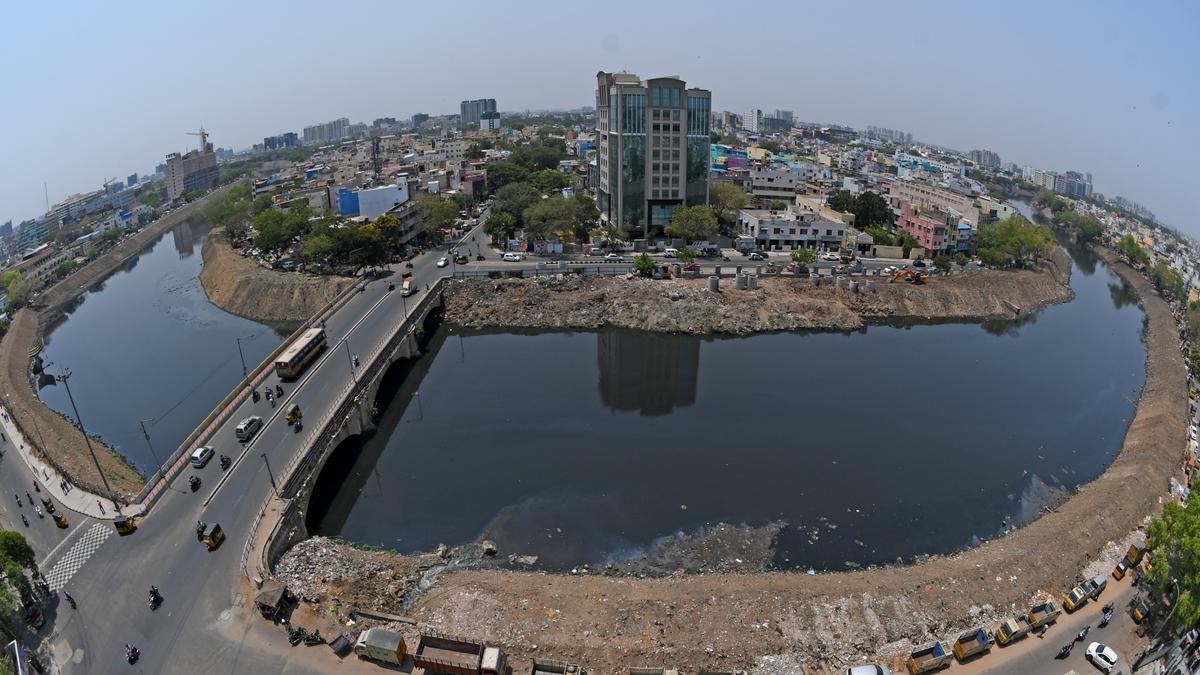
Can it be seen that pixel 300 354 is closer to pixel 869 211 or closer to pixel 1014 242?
pixel 869 211

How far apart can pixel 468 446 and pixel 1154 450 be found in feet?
107

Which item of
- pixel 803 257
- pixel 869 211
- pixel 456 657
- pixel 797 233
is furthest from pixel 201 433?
pixel 869 211

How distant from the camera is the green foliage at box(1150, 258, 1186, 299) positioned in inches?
2133

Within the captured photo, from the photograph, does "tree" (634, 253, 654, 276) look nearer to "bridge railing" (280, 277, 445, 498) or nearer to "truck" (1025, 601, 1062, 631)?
"bridge railing" (280, 277, 445, 498)

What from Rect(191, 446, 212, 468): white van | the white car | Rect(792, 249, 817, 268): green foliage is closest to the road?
Rect(191, 446, 212, 468): white van

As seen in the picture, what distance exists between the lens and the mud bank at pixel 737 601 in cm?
1697

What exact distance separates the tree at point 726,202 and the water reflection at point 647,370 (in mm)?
26072

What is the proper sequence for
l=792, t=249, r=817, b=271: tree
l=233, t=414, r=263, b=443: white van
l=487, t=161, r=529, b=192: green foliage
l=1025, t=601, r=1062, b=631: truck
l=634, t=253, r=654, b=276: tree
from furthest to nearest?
l=487, t=161, r=529, b=192: green foliage, l=792, t=249, r=817, b=271: tree, l=634, t=253, r=654, b=276: tree, l=233, t=414, r=263, b=443: white van, l=1025, t=601, r=1062, b=631: truck

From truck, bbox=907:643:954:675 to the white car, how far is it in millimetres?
3859

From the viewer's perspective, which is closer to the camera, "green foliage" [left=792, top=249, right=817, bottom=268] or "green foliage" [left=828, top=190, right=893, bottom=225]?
"green foliage" [left=792, top=249, right=817, bottom=268]

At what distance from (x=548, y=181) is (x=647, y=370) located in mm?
51670

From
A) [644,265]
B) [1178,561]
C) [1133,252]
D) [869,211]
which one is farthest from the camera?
[1133,252]

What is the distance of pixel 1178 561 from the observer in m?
17.1

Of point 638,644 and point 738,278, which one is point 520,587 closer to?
point 638,644
